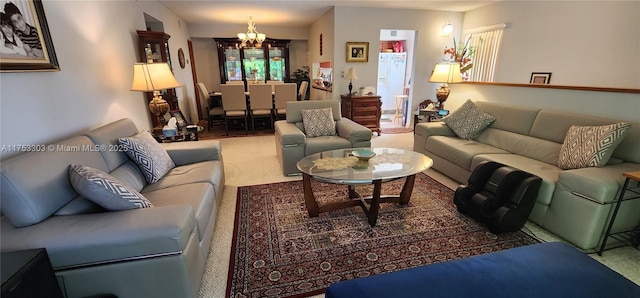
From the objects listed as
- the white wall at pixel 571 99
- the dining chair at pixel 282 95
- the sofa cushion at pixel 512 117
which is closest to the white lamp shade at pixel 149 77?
the dining chair at pixel 282 95

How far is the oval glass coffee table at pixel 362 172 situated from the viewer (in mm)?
2203

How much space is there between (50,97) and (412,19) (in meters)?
5.39

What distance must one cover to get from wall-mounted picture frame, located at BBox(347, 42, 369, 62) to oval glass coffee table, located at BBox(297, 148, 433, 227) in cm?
300

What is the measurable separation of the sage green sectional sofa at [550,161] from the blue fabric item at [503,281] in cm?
95

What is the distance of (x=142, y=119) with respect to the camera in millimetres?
3475

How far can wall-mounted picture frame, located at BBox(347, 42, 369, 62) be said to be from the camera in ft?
16.9

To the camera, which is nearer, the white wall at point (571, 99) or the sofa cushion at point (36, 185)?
the sofa cushion at point (36, 185)

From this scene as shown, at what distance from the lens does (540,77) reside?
13.1ft

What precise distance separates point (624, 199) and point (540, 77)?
2.72 m

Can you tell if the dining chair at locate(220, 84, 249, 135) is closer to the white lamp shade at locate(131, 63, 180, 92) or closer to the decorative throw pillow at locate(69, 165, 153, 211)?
the white lamp shade at locate(131, 63, 180, 92)

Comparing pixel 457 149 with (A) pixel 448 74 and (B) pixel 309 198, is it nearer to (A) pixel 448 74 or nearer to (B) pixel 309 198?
(A) pixel 448 74

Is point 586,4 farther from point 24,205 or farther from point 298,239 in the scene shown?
point 24,205

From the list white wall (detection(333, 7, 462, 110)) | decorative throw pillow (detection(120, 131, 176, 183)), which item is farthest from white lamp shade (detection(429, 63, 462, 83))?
decorative throw pillow (detection(120, 131, 176, 183))

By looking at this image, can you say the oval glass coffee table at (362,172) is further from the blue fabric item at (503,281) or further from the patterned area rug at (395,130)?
the patterned area rug at (395,130)
